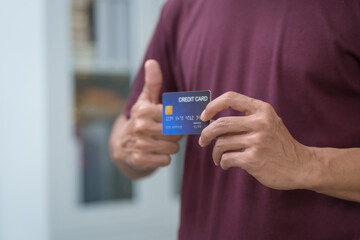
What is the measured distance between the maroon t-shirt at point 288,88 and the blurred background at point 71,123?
53.5 inches

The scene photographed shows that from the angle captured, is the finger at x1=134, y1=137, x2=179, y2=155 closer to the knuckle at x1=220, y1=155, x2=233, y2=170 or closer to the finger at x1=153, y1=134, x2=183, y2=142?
the finger at x1=153, y1=134, x2=183, y2=142

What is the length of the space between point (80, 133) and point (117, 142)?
1.30 meters

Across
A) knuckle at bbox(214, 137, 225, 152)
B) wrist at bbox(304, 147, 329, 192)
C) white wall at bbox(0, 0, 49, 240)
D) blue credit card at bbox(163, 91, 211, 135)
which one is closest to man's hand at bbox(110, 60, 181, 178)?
blue credit card at bbox(163, 91, 211, 135)

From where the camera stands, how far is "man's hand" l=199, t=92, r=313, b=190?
65 cm

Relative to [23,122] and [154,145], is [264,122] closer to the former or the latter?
[154,145]

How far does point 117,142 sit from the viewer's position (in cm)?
106

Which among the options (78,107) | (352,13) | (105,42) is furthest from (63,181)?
(352,13)

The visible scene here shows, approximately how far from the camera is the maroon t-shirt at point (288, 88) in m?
0.77

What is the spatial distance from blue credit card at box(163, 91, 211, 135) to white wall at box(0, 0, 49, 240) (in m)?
1.39

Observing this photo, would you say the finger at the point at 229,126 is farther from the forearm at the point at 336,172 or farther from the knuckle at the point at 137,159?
the knuckle at the point at 137,159

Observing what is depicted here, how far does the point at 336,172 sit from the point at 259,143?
0.58ft

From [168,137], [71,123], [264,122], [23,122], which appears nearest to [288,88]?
[264,122]

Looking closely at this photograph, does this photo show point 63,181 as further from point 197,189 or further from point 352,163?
point 352,163

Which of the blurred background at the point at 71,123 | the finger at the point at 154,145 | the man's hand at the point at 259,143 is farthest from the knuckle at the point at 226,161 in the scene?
the blurred background at the point at 71,123
